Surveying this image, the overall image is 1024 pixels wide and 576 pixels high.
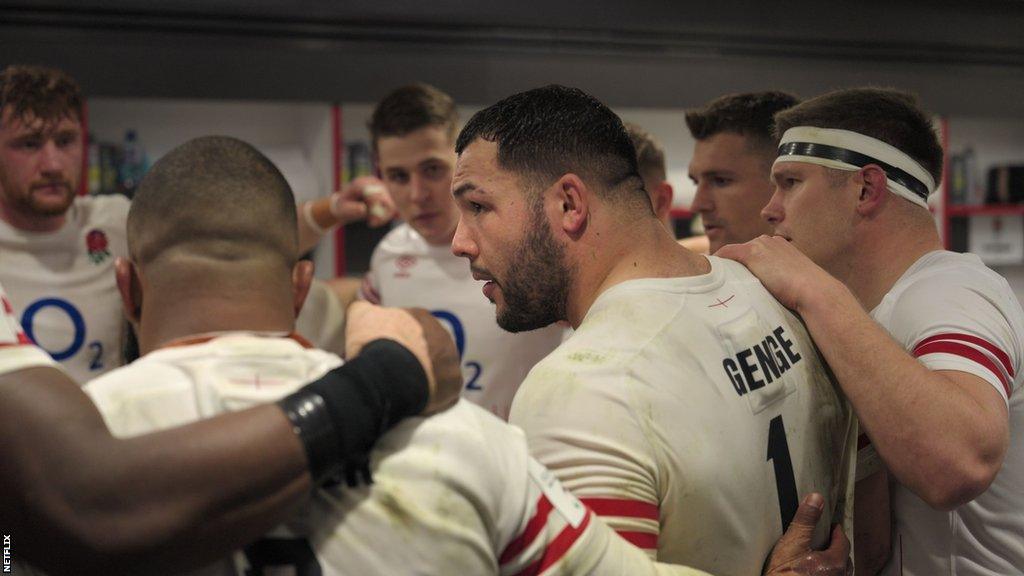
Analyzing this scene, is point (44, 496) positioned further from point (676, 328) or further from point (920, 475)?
point (920, 475)

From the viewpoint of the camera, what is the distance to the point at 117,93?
4.73m

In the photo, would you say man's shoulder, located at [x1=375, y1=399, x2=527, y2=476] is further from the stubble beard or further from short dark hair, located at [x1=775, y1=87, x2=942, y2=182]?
short dark hair, located at [x1=775, y1=87, x2=942, y2=182]

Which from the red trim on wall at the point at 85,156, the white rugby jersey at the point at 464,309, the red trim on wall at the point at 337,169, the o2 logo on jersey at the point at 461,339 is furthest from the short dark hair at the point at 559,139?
the red trim on wall at the point at 85,156

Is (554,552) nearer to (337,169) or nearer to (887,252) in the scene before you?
(887,252)

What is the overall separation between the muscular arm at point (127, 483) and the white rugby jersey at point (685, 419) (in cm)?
46

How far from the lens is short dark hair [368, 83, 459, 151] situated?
10.1 ft

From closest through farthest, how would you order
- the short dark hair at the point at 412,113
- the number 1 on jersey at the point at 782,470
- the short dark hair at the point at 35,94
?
the number 1 on jersey at the point at 782,470, the short dark hair at the point at 35,94, the short dark hair at the point at 412,113

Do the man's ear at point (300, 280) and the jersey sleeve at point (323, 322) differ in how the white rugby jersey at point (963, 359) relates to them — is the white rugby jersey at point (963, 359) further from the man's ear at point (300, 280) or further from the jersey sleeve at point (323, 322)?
the jersey sleeve at point (323, 322)

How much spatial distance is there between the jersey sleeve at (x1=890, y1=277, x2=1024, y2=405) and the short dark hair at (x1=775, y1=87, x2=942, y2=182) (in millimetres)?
331

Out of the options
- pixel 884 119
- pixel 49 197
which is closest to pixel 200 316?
pixel 884 119

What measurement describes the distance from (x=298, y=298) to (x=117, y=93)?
3989 mm

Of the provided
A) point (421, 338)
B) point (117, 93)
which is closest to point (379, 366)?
point (421, 338)

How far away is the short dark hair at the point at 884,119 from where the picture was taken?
1.90 meters

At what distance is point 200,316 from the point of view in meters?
1.06
